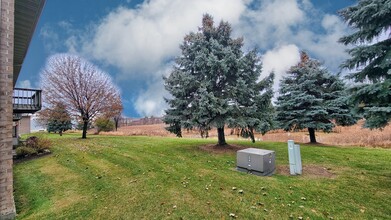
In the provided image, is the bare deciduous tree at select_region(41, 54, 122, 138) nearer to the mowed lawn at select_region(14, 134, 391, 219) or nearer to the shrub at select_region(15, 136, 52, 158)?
the shrub at select_region(15, 136, 52, 158)

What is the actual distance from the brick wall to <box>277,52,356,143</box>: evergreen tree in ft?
49.7

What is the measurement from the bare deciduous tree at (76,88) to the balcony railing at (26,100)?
6694mm

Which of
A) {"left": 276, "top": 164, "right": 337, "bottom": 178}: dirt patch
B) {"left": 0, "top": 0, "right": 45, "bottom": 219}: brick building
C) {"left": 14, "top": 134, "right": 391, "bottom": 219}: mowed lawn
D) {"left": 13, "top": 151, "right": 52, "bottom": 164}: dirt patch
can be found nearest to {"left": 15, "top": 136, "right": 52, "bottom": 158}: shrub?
{"left": 13, "top": 151, "right": 52, "bottom": 164}: dirt patch

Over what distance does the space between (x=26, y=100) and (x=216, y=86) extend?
41.4 feet

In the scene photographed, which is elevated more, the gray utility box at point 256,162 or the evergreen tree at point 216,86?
the evergreen tree at point 216,86

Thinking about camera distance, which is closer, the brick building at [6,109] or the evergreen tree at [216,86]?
the brick building at [6,109]

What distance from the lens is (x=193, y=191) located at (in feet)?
18.1

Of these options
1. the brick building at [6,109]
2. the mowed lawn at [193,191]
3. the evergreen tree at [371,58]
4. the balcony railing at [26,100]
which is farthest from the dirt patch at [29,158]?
the evergreen tree at [371,58]

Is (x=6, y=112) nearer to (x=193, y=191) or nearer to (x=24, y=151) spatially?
(x=193, y=191)

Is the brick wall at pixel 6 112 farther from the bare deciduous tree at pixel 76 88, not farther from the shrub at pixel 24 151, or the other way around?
the bare deciduous tree at pixel 76 88

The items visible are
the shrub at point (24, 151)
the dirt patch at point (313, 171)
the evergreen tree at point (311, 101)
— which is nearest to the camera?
the dirt patch at point (313, 171)

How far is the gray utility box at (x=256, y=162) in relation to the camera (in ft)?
22.4

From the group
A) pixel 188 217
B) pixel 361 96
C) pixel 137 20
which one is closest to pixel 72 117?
pixel 137 20

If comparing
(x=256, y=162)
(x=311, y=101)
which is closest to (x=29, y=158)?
(x=256, y=162)
